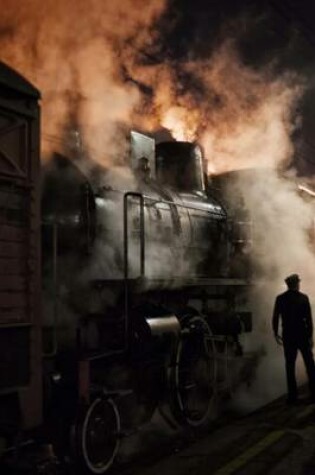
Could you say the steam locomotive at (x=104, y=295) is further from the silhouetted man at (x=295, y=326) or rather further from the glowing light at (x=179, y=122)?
the glowing light at (x=179, y=122)

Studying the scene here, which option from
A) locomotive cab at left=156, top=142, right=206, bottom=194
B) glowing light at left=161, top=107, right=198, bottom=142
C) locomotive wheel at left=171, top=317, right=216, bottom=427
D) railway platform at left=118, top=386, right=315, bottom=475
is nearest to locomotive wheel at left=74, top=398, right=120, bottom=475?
railway platform at left=118, top=386, right=315, bottom=475

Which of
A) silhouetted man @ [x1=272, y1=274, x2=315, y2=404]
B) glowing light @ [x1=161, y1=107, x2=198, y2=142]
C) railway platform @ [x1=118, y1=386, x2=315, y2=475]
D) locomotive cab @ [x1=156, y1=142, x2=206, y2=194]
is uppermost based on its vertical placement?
glowing light @ [x1=161, y1=107, x2=198, y2=142]

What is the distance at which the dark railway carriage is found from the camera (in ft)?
13.8

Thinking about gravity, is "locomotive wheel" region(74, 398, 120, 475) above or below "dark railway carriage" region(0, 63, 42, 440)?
below

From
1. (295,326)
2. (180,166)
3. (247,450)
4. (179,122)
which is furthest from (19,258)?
(179,122)

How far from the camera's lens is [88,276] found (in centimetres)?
629

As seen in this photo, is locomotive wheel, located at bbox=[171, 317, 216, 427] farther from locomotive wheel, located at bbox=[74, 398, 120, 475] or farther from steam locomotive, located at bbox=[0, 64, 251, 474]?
locomotive wheel, located at bbox=[74, 398, 120, 475]

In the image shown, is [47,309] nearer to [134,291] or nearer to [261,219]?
[134,291]

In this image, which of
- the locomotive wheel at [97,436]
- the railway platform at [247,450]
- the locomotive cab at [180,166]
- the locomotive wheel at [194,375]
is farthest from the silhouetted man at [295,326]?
the locomotive wheel at [97,436]

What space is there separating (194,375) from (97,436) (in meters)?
2.31

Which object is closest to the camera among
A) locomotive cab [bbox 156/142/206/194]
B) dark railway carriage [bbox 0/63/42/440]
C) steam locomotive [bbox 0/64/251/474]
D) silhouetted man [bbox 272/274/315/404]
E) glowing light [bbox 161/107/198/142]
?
dark railway carriage [bbox 0/63/42/440]

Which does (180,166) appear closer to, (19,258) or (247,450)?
(247,450)

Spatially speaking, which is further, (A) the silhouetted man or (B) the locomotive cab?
(B) the locomotive cab

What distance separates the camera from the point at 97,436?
17.8 ft
